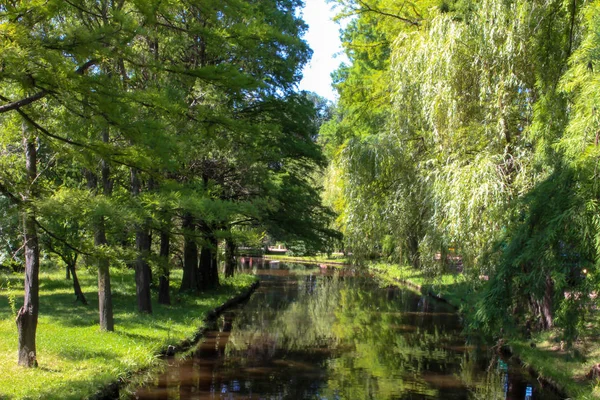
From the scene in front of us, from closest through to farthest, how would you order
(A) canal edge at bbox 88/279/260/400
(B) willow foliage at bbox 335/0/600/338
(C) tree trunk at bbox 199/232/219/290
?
1. (B) willow foliage at bbox 335/0/600/338
2. (A) canal edge at bbox 88/279/260/400
3. (C) tree trunk at bbox 199/232/219/290

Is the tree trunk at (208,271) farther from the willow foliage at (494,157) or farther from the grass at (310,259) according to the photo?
the grass at (310,259)

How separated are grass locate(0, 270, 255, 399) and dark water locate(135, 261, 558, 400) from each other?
2.09ft

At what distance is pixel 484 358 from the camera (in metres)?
12.6

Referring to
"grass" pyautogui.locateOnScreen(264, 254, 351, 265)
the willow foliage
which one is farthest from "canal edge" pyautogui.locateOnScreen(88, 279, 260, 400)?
"grass" pyautogui.locateOnScreen(264, 254, 351, 265)

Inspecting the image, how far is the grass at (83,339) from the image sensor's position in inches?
294

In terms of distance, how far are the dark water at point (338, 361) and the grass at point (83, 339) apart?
0.64m

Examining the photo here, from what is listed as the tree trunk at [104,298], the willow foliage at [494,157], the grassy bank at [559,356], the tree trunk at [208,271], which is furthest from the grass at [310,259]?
the tree trunk at [104,298]

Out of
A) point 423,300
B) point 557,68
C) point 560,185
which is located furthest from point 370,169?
point 423,300

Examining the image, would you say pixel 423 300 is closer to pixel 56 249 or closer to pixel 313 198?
pixel 313 198

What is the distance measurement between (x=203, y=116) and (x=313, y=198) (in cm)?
1304

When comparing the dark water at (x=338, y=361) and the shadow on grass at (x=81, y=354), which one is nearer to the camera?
the shadow on grass at (x=81, y=354)

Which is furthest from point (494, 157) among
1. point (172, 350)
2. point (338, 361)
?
point (172, 350)

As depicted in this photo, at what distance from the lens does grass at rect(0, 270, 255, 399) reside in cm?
746

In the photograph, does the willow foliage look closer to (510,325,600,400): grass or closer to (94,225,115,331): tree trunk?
(510,325,600,400): grass
